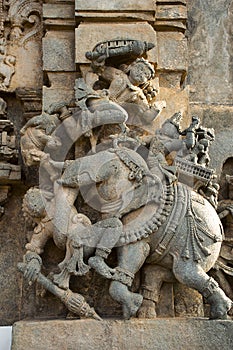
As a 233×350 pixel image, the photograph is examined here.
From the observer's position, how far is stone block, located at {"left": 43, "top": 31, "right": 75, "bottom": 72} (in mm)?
4926

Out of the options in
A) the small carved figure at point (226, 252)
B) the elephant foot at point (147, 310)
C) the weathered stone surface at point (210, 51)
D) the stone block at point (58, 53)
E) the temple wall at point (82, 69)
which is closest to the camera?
the elephant foot at point (147, 310)

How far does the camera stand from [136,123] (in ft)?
15.3

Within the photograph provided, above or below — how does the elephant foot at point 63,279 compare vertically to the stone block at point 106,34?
below

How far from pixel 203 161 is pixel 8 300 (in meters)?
1.57

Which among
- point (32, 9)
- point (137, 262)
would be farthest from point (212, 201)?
point (32, 9)

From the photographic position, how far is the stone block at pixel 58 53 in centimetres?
493

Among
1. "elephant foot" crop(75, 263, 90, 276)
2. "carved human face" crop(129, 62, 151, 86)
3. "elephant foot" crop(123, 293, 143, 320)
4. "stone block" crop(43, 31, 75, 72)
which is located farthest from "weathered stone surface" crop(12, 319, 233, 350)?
"stone block" crop(43, 31, 75, 72)

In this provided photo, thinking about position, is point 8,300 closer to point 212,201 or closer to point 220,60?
point 212,201

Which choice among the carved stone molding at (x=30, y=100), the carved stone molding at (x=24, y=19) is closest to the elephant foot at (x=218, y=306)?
the carved stone molding at (x=30, y=100)

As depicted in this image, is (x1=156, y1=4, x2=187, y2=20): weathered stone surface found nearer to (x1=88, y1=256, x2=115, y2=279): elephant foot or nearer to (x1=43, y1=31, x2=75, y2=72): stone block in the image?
(x1=43, y1=31, x2=75, y2=72): stone block

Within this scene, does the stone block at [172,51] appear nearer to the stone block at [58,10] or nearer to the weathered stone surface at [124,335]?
the stone block at [58,10]

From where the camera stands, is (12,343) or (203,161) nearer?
(12,343)

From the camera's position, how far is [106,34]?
486cm

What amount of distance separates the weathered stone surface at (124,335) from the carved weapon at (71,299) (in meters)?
0.07
